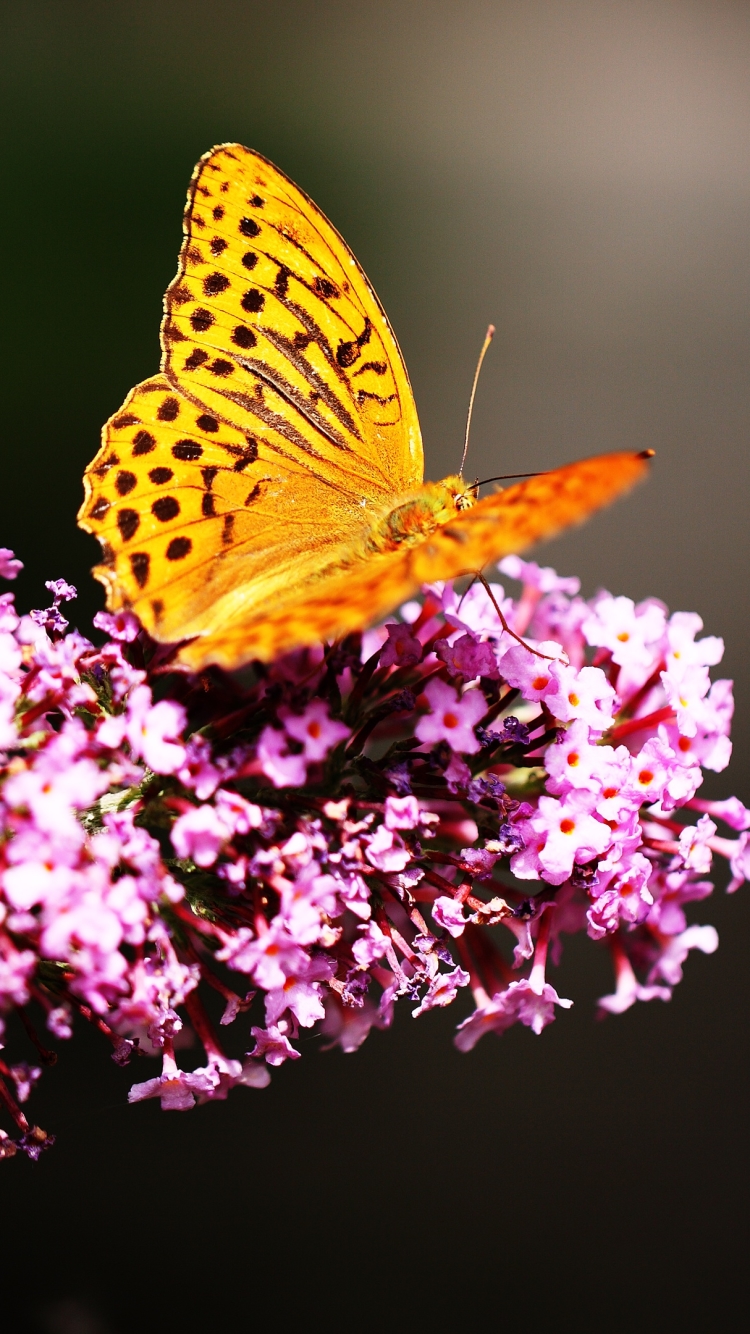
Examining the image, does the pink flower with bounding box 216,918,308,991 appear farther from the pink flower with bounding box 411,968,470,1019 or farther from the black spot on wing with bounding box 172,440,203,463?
the black spot on wing with bounding box 172,440,203,463

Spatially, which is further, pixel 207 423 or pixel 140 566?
pixel 207 423

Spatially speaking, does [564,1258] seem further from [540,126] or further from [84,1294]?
[540,126]

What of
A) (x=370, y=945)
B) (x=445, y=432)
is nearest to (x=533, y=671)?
(x=370, y=945)

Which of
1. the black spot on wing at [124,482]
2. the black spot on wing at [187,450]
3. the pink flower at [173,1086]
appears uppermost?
the black spot on wing at [187,450]

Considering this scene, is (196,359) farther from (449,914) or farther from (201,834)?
(449,914)

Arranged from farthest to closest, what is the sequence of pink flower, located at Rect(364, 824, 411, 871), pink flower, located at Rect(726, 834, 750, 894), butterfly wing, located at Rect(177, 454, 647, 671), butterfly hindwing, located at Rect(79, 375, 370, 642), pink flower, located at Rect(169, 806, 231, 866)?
1. pink flower, located at Rect(726, 834, 750, 894)
2. butterfly hindwing, located at Rect(79, 375, 370, 642)
3. pink flower, located at Rect(364, 824, 411, 871)
4. pink flower, located at Rect(169, 806, 231, 866)
5. butterfly wing, located at Rect(177, 454, 647, 671)

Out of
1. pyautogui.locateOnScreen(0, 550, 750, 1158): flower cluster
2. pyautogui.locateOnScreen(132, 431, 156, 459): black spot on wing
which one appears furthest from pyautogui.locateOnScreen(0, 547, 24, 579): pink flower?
pyautogui.locateOnScreen(132, 431, 156, 459): black spot on wing

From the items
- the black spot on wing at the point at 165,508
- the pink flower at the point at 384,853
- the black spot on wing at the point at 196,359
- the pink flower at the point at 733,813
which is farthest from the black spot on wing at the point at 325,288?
the pink flower at the point at 733,813

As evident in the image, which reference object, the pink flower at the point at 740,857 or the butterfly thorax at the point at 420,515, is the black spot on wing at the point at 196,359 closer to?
the butterfly thorax at the point at 420,515
